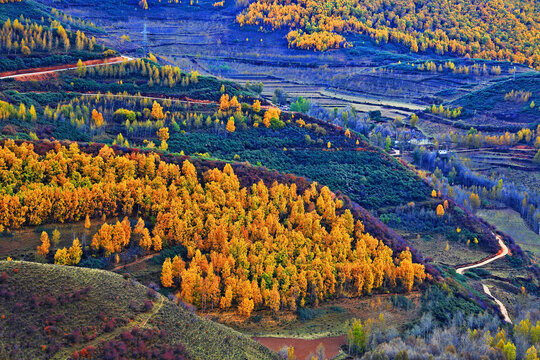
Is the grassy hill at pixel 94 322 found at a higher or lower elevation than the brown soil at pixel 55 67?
lower

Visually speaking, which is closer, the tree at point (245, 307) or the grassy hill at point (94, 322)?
the grassy hill at point (94, 322)

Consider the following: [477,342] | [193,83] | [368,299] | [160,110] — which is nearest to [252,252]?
[368,299]

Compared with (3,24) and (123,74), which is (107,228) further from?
(3,24)

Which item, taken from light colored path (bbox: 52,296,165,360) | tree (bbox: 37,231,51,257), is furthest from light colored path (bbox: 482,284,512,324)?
tree (bbox: 37,231,51,257)

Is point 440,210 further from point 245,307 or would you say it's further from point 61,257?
point 61,257

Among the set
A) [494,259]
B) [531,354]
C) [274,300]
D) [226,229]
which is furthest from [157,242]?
[494,259]

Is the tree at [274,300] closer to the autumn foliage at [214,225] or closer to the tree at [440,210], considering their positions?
the autumn foliage at [214,225]

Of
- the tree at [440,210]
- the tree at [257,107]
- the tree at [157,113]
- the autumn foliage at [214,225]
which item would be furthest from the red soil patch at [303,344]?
the tree at [257,107]
